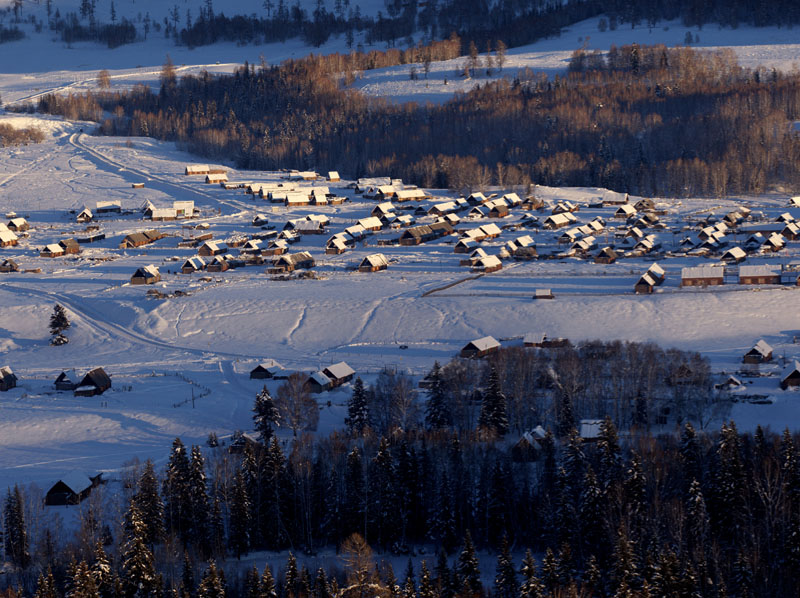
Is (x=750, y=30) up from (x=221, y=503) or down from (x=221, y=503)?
up

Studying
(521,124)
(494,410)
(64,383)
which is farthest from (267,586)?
(521,124)

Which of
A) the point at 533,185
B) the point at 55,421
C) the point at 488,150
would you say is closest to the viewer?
the point at 55,421

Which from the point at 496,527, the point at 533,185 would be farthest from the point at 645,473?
the point at 533,185

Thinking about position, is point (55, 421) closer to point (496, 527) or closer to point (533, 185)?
point (496, 527)

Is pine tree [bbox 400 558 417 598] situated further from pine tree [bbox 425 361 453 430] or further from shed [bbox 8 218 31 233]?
shed [bbox 8 218 31 233]

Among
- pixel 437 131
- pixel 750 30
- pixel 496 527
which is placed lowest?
pixel 496 527

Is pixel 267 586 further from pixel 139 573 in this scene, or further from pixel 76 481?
pixel 76 481

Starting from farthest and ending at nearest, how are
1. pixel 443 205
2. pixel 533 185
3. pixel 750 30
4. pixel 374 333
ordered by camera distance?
pixel 750 30 → pixel 533 185 → pixel 443 205 → pixel 374 333
